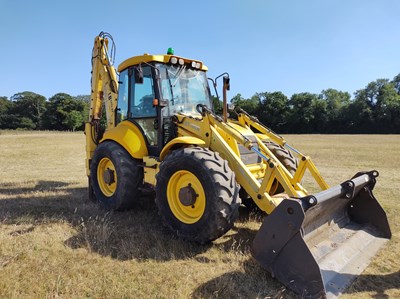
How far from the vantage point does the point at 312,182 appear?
387 inches

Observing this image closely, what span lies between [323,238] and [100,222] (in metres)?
3.42

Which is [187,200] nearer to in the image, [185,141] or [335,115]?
[185,141]

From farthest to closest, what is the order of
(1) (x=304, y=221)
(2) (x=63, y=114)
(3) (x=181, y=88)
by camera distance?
(2) (x=63, y=114), (3) (x=181, y=88), (1) (x=304, y=221)

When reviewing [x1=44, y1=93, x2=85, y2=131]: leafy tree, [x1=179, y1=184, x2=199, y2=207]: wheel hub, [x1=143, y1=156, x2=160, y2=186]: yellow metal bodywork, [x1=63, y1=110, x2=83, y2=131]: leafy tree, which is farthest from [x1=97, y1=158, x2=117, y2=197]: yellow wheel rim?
[x1=44, y1=93, x2=85, y2=131]: leafy tree

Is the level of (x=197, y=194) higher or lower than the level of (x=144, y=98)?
lower

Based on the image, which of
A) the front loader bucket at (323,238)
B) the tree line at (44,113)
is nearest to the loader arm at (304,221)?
the front loader bucket at (323,238)

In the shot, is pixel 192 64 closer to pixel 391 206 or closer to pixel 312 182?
pixel 391 206

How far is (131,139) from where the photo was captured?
20.1 ft

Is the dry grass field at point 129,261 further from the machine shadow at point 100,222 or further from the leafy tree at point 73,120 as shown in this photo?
the leafy tree at point 73,120

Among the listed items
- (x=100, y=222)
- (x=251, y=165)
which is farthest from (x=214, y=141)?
(x=100, y=222)

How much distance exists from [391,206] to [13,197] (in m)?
8.10

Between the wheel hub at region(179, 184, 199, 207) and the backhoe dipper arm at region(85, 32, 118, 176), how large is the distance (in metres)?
3.25

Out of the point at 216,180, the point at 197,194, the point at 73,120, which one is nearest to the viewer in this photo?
the point at 216,180

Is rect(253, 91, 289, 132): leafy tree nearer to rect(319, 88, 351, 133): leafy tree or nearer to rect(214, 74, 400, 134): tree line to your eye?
rect(214, 74, 400, 134): tree line
